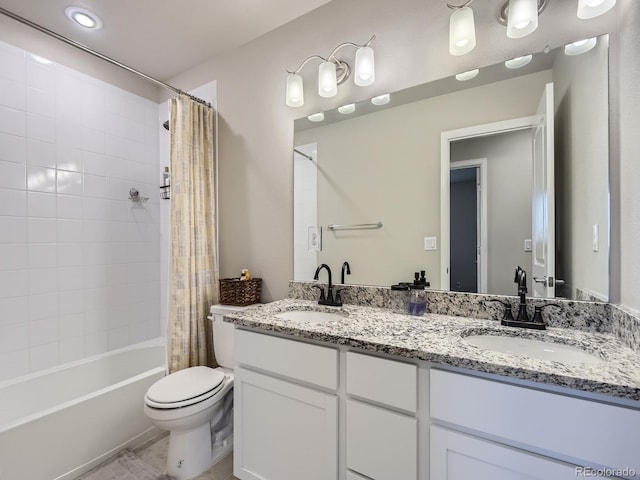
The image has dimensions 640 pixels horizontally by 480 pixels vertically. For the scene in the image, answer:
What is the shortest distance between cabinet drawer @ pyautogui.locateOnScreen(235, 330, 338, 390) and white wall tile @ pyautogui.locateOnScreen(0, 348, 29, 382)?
1.61 m

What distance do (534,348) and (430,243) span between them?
0.60 metres

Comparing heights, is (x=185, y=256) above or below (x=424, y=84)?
below

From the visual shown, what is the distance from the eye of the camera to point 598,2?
1.07 m

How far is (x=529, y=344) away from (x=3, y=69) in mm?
3196

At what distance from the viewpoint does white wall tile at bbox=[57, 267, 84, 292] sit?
2.05 meters

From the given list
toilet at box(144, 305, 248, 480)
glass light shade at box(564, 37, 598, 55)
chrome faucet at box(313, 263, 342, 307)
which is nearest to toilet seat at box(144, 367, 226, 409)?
toilet at box(144, 305, 248, 480)

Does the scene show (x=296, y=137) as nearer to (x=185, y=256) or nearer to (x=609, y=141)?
(x=185, y=256)

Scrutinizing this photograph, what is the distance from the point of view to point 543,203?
1.22 m

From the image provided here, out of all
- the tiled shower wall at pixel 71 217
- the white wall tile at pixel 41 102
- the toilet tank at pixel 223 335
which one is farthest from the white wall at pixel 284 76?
the white wall tile at pixel 41 102

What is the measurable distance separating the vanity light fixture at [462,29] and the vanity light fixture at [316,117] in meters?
0.76

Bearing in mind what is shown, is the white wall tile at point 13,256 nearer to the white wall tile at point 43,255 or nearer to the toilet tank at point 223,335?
the white wall tile at point 43,255

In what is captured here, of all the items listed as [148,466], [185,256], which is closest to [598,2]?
[185,256]

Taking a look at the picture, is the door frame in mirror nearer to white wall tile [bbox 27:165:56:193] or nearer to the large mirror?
the large mirror

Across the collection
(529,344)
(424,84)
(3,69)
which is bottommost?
(529,344)
